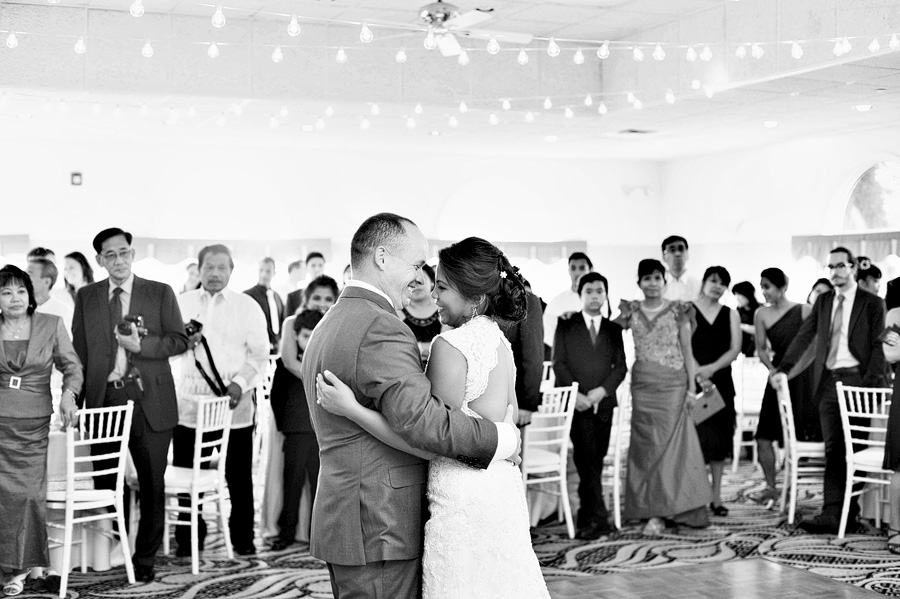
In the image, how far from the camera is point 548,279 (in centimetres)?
1538

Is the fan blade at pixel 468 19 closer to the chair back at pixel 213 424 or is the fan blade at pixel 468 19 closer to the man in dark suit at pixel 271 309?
the chair back at pixel 213 424

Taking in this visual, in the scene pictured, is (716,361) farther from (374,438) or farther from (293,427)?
(374,438)

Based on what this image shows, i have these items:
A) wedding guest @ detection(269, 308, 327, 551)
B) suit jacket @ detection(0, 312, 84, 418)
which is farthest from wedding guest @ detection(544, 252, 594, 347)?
suit jacket @ detection(0, 312, 84, 418)

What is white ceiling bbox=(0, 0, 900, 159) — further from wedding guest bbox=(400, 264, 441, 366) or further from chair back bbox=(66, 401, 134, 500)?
chair back bbox=(66, 401, 134, 500)

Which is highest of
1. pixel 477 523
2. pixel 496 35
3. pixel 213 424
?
pixel 496 35

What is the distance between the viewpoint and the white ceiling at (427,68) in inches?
322

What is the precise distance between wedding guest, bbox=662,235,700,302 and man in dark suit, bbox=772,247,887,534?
98cm

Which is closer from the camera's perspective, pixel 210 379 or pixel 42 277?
pixel 210 379

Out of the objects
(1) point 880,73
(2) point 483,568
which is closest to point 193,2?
(1) point 880,73

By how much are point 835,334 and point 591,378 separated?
169 cm

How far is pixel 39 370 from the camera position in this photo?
538cm

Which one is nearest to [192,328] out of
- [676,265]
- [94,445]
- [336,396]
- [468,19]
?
[94,445]

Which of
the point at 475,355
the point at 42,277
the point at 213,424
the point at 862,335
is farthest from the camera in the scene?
the point at 42,277

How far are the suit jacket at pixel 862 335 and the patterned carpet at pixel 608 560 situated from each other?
1.00 meters
